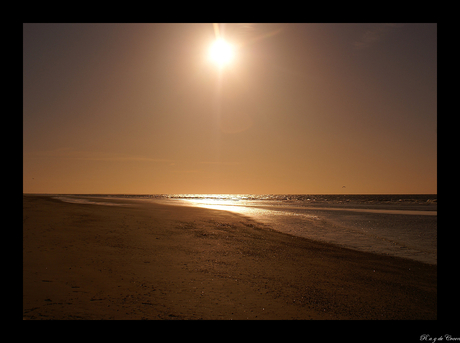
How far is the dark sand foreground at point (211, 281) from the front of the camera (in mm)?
4773

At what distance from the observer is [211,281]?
630cm

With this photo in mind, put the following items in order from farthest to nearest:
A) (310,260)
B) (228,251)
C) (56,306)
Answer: (228,251), (310,260), (56,306)

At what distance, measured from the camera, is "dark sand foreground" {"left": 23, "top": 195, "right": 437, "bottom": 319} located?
4773 mm

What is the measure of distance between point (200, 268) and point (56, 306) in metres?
3.58
